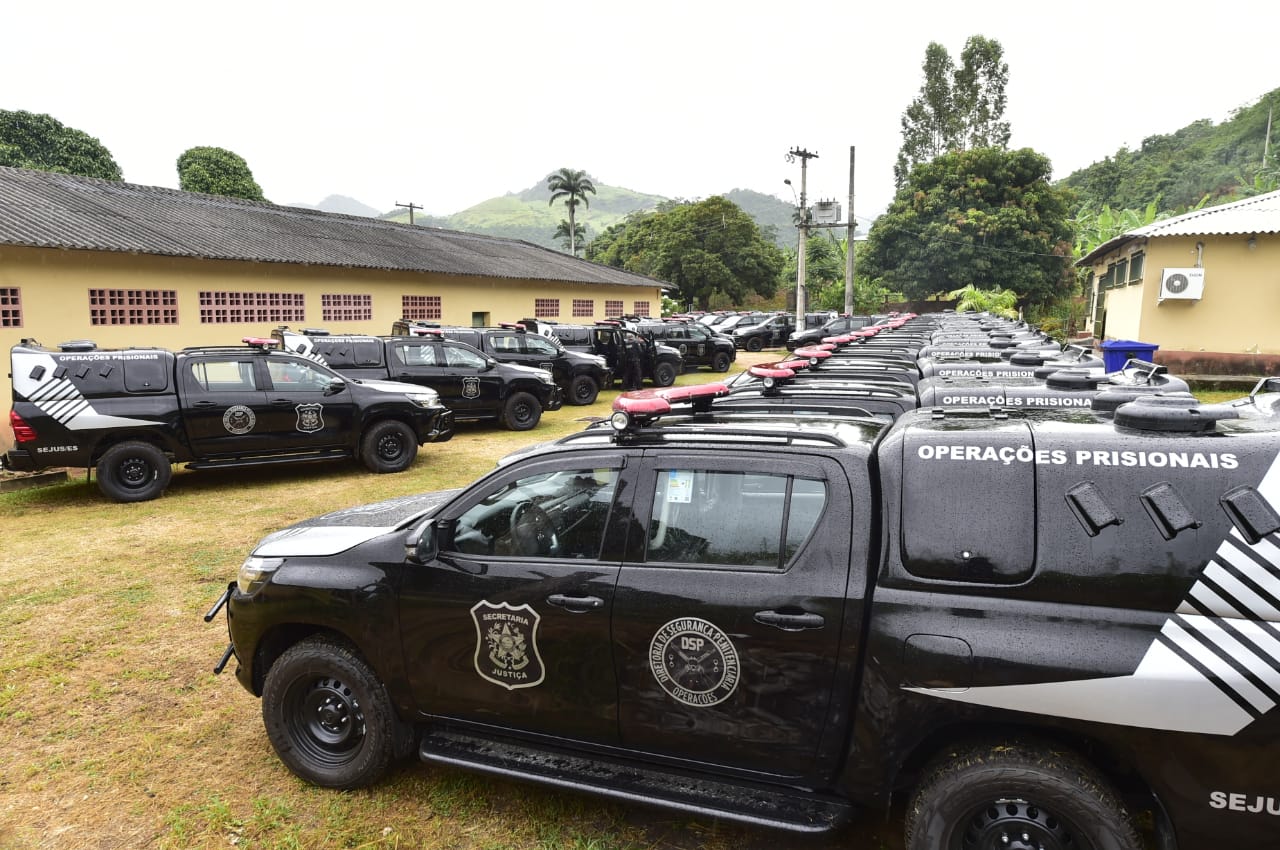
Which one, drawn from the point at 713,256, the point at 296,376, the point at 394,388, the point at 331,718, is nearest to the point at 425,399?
the point at 394,388

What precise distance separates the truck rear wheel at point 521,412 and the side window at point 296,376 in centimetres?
429

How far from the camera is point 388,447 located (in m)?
10.8

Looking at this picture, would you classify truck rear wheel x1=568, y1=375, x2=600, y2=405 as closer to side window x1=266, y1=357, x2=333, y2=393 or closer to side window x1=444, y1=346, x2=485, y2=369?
side window x1=444, y1=346, x2=485, y2=369

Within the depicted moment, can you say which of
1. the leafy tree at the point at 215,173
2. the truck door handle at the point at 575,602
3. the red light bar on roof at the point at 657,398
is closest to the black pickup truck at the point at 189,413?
the red light bar on roof at the point at 657,398

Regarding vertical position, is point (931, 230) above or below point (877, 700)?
above

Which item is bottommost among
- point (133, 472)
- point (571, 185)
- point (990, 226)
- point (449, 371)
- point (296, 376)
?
point (133, 472)

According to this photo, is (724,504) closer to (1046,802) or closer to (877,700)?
(877,700)

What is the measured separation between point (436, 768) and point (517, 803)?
1.73ft

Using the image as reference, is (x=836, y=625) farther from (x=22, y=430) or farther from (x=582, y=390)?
(x=582, y=390)

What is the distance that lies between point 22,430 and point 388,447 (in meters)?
3.94

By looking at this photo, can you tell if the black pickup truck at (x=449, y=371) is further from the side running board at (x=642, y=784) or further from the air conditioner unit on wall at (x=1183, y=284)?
the air conditioner unit on wall at (x=1183, y=284)

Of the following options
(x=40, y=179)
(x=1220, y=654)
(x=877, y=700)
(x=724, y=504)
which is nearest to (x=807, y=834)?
(x=877, y=700)

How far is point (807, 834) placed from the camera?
2764 mm

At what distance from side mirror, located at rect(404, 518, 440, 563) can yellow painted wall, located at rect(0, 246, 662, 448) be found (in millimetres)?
13229
